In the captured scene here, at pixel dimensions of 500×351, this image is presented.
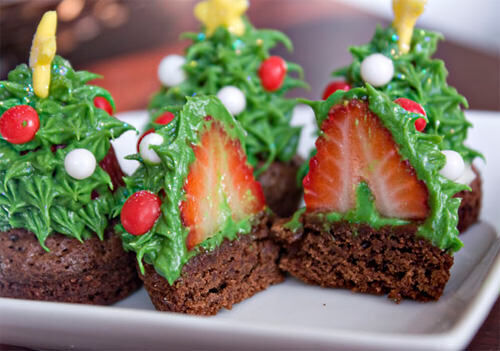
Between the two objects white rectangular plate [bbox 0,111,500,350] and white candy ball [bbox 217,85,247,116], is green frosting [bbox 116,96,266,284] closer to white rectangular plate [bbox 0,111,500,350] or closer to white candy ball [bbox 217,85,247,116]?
white rectangular plate [bbox 0,111,500,350]

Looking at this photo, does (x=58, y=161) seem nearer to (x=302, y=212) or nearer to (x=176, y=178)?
(x=176, y=178)

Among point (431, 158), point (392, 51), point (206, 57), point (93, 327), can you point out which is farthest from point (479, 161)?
point (93, 327)

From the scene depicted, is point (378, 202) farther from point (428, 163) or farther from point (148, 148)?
point (148, 148)

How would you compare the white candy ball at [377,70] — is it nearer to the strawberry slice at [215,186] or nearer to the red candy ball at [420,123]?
the red candy ball at [420,123]

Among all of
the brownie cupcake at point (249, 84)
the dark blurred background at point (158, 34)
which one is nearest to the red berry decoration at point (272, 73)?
the brownie cupcake at point (249, 84)

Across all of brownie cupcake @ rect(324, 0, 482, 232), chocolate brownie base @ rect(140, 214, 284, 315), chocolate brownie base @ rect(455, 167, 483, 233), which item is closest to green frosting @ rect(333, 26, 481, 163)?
brownie cupcake @ rect(324, 0, 482, 232)

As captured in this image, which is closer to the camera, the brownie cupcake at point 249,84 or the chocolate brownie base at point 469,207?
the chocolate brownie base at point 469,207

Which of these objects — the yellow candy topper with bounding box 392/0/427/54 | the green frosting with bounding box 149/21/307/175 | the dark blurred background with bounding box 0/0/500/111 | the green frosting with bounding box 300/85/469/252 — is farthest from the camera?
the dark blurred background with bounding box 0/0/500/111
